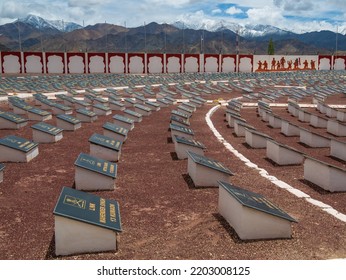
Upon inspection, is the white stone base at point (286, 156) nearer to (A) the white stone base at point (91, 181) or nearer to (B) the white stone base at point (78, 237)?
(A) the white stone base at point (91, 181)

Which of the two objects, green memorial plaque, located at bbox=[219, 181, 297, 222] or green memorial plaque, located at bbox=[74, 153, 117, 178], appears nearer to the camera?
green memorial plaque, located at bbox=[219, 181, 297, 222]

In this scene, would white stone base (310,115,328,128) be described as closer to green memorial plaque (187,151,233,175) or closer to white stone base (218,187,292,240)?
green memorial plaque (187,151,233,175)

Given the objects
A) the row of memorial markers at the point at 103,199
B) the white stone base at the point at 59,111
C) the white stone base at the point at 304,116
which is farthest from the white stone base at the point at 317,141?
the white stone base at the point at 59,111

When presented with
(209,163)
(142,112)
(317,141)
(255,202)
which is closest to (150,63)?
(142,112)

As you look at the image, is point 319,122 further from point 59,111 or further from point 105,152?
point 59,111

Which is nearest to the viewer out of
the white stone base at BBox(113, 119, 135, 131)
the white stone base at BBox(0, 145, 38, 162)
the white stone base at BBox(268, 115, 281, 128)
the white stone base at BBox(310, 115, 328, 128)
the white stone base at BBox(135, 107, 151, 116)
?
the white stone base at BBox(0, 145, 38, 162)

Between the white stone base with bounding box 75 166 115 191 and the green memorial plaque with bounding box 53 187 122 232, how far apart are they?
277cm

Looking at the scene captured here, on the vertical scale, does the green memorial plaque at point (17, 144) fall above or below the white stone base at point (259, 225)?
above

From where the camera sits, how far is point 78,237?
7.66 meters

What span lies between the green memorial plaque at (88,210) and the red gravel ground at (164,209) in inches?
22.2

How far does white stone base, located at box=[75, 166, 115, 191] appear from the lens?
11.7m

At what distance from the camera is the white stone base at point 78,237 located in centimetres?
761

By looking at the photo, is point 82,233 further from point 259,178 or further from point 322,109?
point 322,109

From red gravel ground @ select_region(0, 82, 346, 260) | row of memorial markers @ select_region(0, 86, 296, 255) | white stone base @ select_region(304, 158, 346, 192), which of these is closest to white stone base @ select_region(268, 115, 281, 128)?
red gravel ground @ select_region(0, 82, 346, 260)
